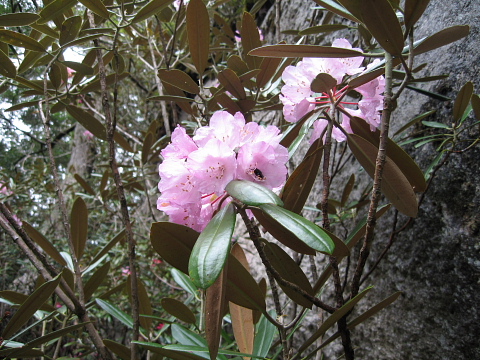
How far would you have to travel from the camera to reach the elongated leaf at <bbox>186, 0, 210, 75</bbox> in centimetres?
69

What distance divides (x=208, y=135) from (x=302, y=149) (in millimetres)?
1137

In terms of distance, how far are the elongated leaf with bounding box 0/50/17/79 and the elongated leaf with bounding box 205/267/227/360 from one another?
2.61 feet

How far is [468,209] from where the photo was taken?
817 millimetres

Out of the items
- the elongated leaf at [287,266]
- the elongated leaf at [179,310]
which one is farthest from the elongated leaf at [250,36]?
the elongated leaf at [179,310]

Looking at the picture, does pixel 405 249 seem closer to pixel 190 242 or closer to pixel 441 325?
pixel 441 325

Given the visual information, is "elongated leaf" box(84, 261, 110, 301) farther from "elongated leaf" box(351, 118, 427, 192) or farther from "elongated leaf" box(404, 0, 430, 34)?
"elongated leaf" box(404, 0, 430, 34)

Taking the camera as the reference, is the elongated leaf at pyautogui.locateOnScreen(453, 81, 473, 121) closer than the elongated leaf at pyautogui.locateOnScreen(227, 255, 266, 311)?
No

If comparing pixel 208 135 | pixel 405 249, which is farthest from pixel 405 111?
pixel 208 135

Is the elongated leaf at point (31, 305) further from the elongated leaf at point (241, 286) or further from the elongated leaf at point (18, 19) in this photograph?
the elongated leaf at point (18, 19)

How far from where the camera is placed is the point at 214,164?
1.72 feet

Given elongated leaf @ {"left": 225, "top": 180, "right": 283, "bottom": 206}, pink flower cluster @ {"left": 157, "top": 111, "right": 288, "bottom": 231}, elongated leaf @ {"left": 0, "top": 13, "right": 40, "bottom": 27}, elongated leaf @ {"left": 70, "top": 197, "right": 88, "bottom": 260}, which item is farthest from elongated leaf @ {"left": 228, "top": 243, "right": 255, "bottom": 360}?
elongated leaf @ {"left": 0, "top": 13, "right": 40, "bottom": 27}

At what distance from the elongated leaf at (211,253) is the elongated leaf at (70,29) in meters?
0.72

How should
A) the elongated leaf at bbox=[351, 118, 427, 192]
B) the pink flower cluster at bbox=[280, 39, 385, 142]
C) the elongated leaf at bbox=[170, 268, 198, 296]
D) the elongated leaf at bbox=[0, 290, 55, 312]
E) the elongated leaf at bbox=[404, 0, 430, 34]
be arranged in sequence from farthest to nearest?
1. the elongated leaf at bbox=[170, 268, 198, 296]
2. the elongated leaf at bbox=[0, 290, 55, 312]
3. the pink flower cluster at bbox=[280, 39, 385, 142]
4. the elongated leaf at bbox=[351, 118, 427, 192]
5. the elongated leaf at bbox=[404, 0, 430, 34]

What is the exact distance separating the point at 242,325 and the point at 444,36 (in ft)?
2.19
